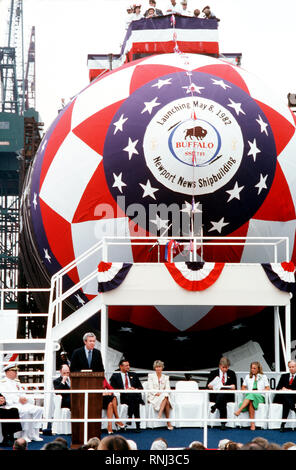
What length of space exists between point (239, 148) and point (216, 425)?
5402mm

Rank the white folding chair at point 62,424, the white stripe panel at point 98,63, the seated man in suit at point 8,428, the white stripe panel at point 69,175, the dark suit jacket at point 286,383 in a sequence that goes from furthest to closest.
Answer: the white stripe panel at point 98,63
the white stripe panel at point 69,175
the dark suit jacket at point 286,383
the white folding chair at point 62,424
the seated man in suit at point 8,428

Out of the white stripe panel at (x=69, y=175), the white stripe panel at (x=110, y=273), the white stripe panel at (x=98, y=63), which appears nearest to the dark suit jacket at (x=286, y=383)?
the white stripe panel at (x=110, y=273)

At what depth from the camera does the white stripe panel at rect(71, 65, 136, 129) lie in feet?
57.7

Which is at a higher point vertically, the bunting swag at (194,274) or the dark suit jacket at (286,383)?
the bunting swag at (194,274)

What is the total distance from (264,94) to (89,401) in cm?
815

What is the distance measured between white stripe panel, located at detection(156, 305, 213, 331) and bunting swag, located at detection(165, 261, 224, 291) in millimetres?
1401

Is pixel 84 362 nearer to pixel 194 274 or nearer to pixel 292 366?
pixel 194 274

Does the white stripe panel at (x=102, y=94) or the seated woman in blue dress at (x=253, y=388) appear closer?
the seated woman in blue dress at (x=253, y=388)

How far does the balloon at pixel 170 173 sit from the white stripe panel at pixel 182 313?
2cm

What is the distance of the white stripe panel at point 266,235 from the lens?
16891 millimetres

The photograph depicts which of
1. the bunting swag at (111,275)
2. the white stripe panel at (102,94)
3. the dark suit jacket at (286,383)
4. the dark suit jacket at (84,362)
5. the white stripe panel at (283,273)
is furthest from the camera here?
the white stripe panel at (102,94)

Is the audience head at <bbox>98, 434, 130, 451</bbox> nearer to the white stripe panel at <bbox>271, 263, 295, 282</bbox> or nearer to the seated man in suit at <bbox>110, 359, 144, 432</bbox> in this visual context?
the seated man in suit at <bbox>110, 359, 144, 432</bbox>

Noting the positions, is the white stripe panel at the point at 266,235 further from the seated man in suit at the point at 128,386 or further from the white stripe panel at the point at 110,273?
the seated man in suit at the point at 128,386
